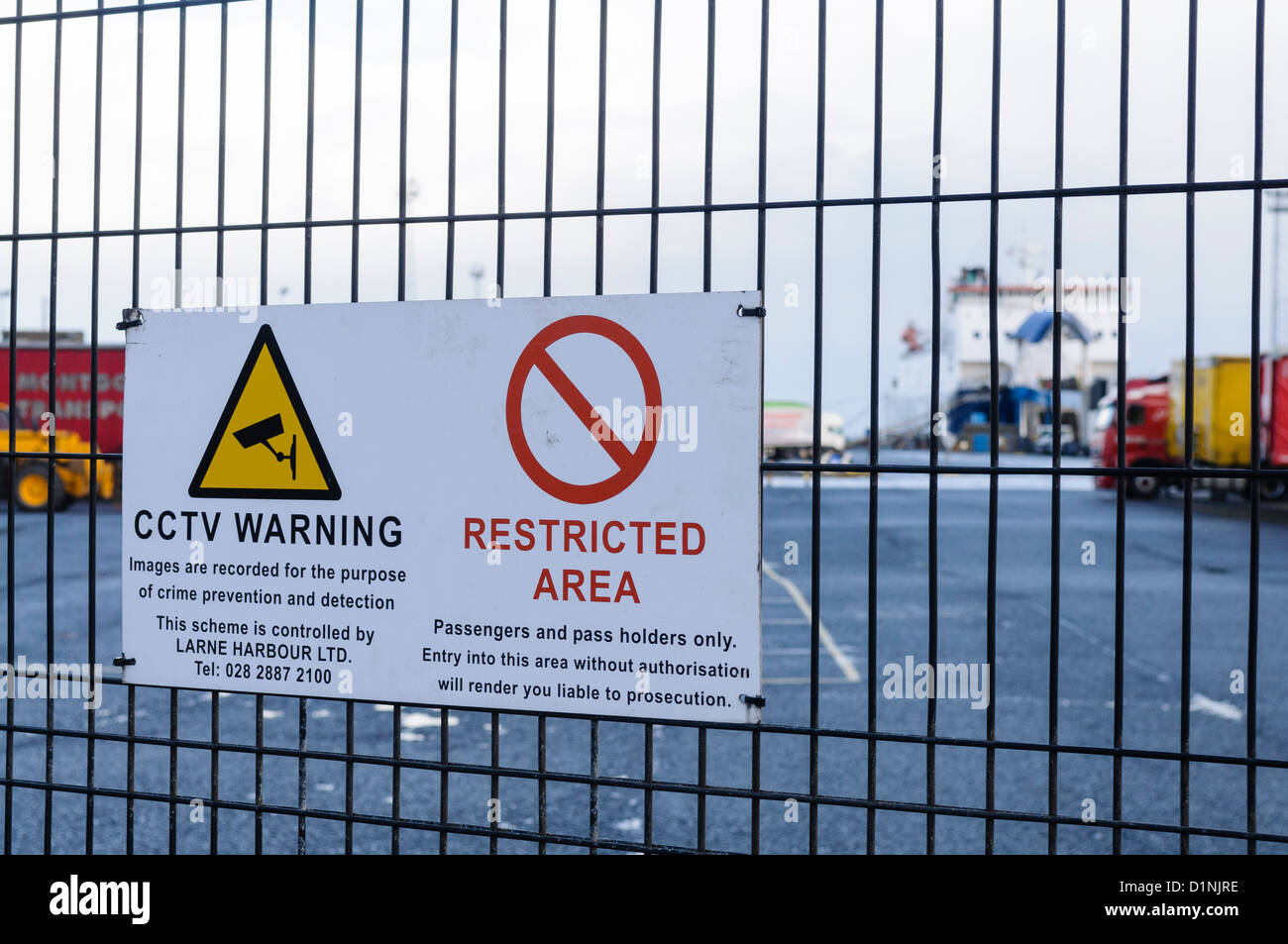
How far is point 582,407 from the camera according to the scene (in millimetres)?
2852

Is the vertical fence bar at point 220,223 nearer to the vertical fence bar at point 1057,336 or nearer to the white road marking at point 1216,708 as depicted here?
the vertical fence bar at point 1057,336

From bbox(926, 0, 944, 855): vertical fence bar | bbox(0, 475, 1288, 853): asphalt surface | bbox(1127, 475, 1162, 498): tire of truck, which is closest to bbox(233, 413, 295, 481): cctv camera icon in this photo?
bbox(0, 475, 1288, 853): asphalt surface

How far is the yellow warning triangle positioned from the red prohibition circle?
571 mm

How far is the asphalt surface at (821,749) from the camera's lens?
5.40 m

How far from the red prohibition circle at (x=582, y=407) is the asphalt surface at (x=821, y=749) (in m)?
0.88

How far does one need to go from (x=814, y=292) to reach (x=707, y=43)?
71 centimetres

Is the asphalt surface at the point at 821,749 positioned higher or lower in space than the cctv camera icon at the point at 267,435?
Result: lower

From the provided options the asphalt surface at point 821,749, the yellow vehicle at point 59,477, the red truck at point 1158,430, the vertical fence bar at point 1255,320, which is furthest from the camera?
the red truck at point 1158,430

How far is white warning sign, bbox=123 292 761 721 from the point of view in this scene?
Result: 2793 mm

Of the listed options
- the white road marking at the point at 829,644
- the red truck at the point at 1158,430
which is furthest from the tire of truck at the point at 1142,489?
the white road marking at the point at 829,644

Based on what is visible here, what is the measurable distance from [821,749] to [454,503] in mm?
4403

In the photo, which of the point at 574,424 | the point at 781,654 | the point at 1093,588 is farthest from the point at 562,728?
the point at 1093,588

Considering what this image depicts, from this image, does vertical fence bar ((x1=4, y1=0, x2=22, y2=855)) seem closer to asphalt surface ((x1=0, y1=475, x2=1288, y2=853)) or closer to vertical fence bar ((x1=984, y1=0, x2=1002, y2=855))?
asphalt surface ((x1=0, y1=475, x2=1288, y2=853))

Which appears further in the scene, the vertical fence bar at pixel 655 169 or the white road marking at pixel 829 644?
the white road marking at pixel 829 644
